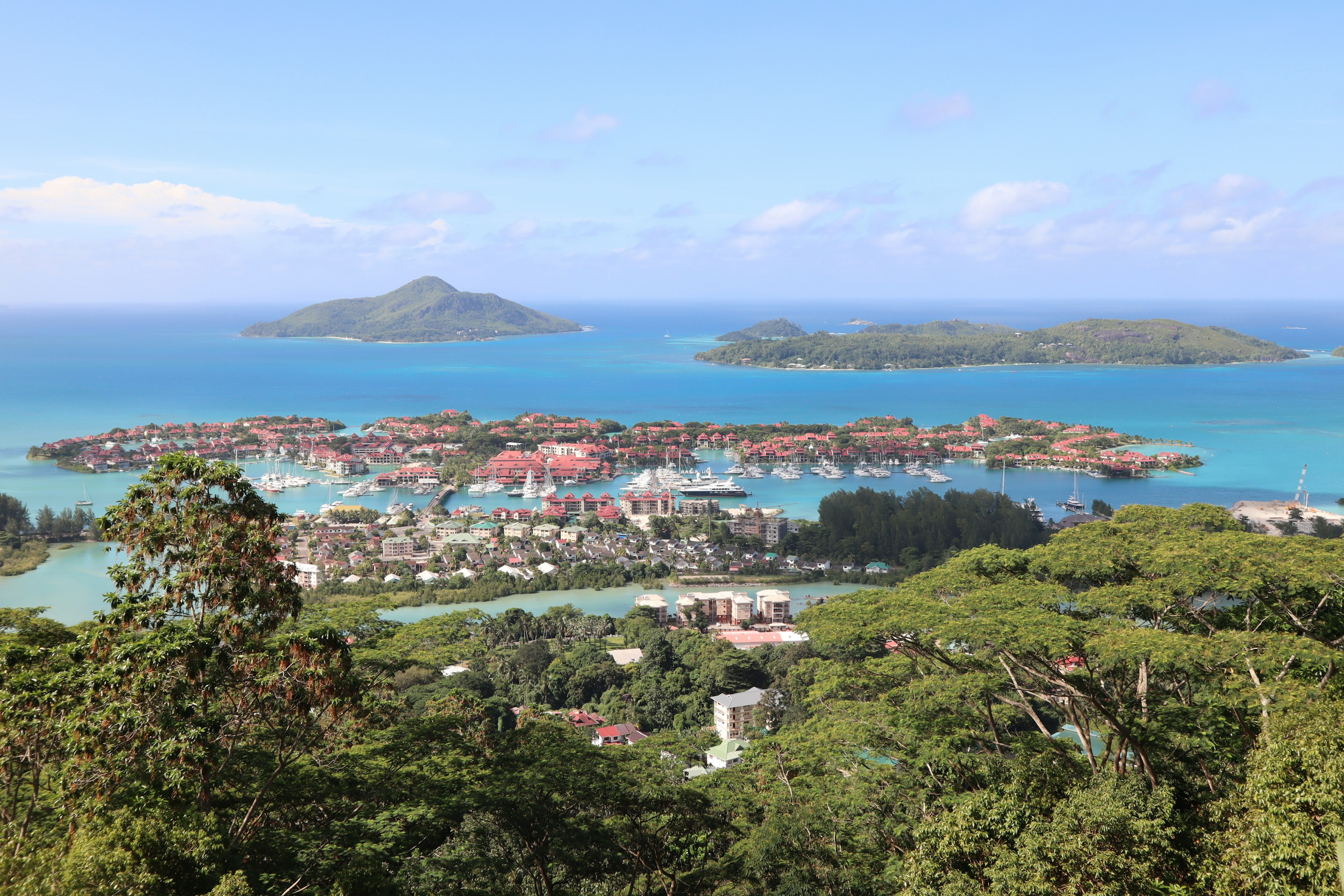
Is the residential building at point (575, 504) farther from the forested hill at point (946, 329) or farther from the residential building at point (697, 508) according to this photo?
the forested hill at point (946, 329)

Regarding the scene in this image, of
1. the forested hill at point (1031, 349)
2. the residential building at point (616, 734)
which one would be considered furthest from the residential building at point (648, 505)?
the forested hill at point (1031, 349)

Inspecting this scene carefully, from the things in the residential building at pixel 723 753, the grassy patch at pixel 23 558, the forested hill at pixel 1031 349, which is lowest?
the residential building at pixel 723 753

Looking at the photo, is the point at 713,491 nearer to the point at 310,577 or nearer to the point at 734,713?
the point at 310,577

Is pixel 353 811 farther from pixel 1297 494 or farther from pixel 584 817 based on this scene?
pixel 1297 494

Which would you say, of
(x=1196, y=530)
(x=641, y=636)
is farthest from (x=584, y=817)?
(x=641, y=636)

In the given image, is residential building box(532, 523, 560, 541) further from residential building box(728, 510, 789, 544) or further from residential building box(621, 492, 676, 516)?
residential building box(728, 510, 789, 544)

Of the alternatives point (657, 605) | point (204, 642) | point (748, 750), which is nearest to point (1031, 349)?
point (657, 605)
